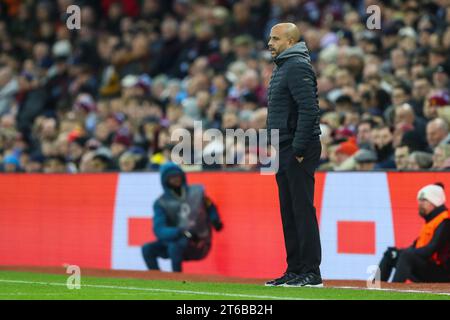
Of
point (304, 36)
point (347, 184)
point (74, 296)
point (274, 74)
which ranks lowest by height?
point (74, 296)

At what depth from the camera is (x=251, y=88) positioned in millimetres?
18391

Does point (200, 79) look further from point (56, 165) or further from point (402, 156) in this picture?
point (402, 156)

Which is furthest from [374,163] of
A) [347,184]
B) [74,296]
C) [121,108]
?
[121,108]

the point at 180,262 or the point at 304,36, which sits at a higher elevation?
the point at 304,36

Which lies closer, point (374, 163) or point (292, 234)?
point (292, 234)

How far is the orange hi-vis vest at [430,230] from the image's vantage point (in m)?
12.6

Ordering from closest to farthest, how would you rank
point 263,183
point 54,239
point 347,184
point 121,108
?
point 347,184
point 263,183
point 54,239
point 121,108

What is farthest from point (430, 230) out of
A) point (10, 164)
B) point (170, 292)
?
point (10, 164)

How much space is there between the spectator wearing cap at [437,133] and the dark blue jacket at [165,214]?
9.32 ft

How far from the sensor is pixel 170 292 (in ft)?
35.0

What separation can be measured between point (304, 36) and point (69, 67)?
6.52 m

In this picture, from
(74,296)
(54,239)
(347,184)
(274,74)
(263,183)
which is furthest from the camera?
(54,239)

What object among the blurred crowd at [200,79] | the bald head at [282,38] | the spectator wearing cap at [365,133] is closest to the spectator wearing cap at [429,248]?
the blurred crowd at [200,79]

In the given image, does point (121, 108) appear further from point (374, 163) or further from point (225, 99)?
point (374, 163)
